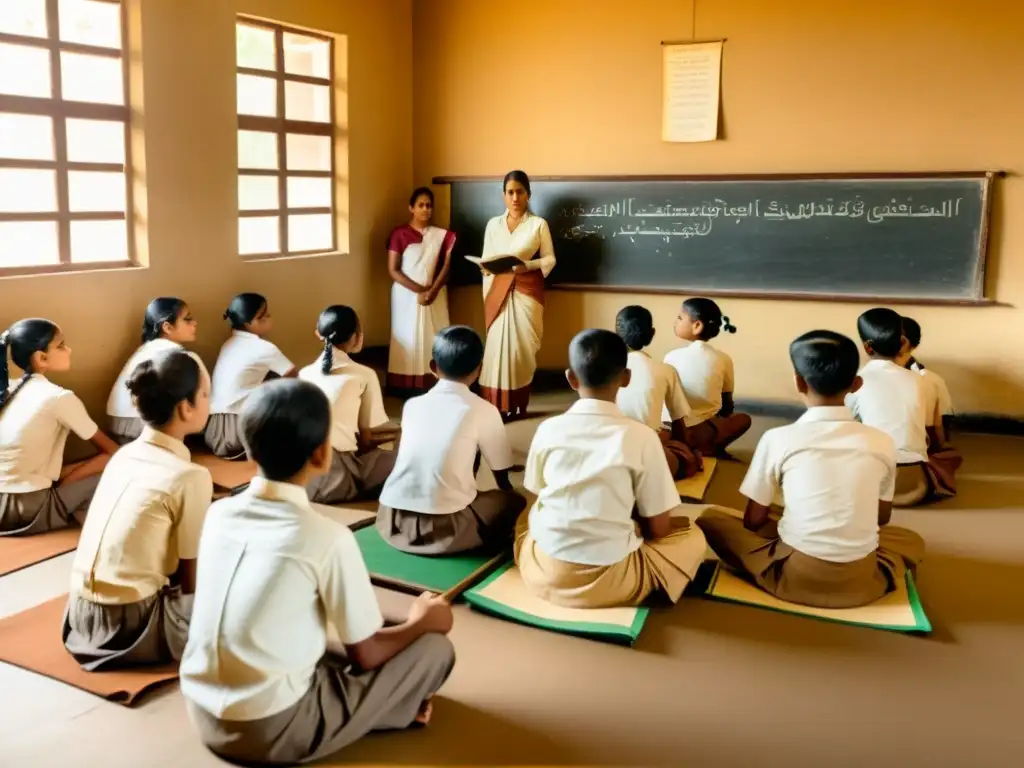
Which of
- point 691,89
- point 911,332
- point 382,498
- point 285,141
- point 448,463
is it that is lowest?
point 382,498

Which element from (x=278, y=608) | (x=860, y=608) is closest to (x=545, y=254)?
(x=860, y=608)

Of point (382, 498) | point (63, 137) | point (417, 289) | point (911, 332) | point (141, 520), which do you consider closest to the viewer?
point (141, 520)

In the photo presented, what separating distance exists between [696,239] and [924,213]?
135 cm

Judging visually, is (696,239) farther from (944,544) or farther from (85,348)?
(85,348)

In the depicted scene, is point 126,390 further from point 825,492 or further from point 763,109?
point 763,109

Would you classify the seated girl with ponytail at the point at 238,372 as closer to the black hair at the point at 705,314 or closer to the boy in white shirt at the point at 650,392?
the boy in white shirt at the point at 650,392

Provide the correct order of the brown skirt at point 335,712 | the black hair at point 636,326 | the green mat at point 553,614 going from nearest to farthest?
1. the brown skirt at point 335,712
2. the green mat at point 553,614
3. the black hair at point 636,326

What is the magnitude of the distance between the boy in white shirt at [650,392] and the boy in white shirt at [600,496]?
4.28ft

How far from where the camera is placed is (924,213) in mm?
5426

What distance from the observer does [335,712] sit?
2.10 m

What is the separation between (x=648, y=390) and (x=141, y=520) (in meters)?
2.45

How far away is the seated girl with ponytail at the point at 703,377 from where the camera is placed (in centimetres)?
467

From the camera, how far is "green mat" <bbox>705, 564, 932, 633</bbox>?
2871 mm

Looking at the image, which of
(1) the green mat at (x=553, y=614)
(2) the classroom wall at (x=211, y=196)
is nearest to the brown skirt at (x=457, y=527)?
(1) the green mat at (x=553, y=614)
